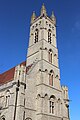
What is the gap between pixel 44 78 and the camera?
32.0 meters

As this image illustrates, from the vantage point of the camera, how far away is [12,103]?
86.5 ft

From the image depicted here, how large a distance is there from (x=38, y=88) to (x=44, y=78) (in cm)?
243

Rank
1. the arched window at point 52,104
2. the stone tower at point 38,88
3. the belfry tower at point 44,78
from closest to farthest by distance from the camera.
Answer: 1. the stone tower at point 38,88
2. the belfry tower at point 44,78
3. the arched window at point 52,104

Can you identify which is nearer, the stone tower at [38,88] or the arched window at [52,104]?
the stone tower at [38,88]

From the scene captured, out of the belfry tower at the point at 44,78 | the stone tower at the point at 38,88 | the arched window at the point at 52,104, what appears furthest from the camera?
the arched window at the point at 52,104

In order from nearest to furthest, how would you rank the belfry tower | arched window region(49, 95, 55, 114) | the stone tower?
the stone tower, the belfry tower, arched window region(49, 95, 55, 114)

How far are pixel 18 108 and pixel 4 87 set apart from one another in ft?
21.0

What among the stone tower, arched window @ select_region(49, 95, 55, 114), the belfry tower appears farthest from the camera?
arched window @ select_region(49, 95, 55, 114)

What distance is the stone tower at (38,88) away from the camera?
27234mm

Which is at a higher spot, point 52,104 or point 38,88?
point 38,88

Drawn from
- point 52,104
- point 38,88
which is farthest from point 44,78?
point 52,104

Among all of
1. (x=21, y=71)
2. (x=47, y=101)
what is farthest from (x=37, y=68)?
(x=47, y=101)

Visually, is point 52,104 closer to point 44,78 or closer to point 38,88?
point 38,88

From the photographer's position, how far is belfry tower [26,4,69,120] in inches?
1152
